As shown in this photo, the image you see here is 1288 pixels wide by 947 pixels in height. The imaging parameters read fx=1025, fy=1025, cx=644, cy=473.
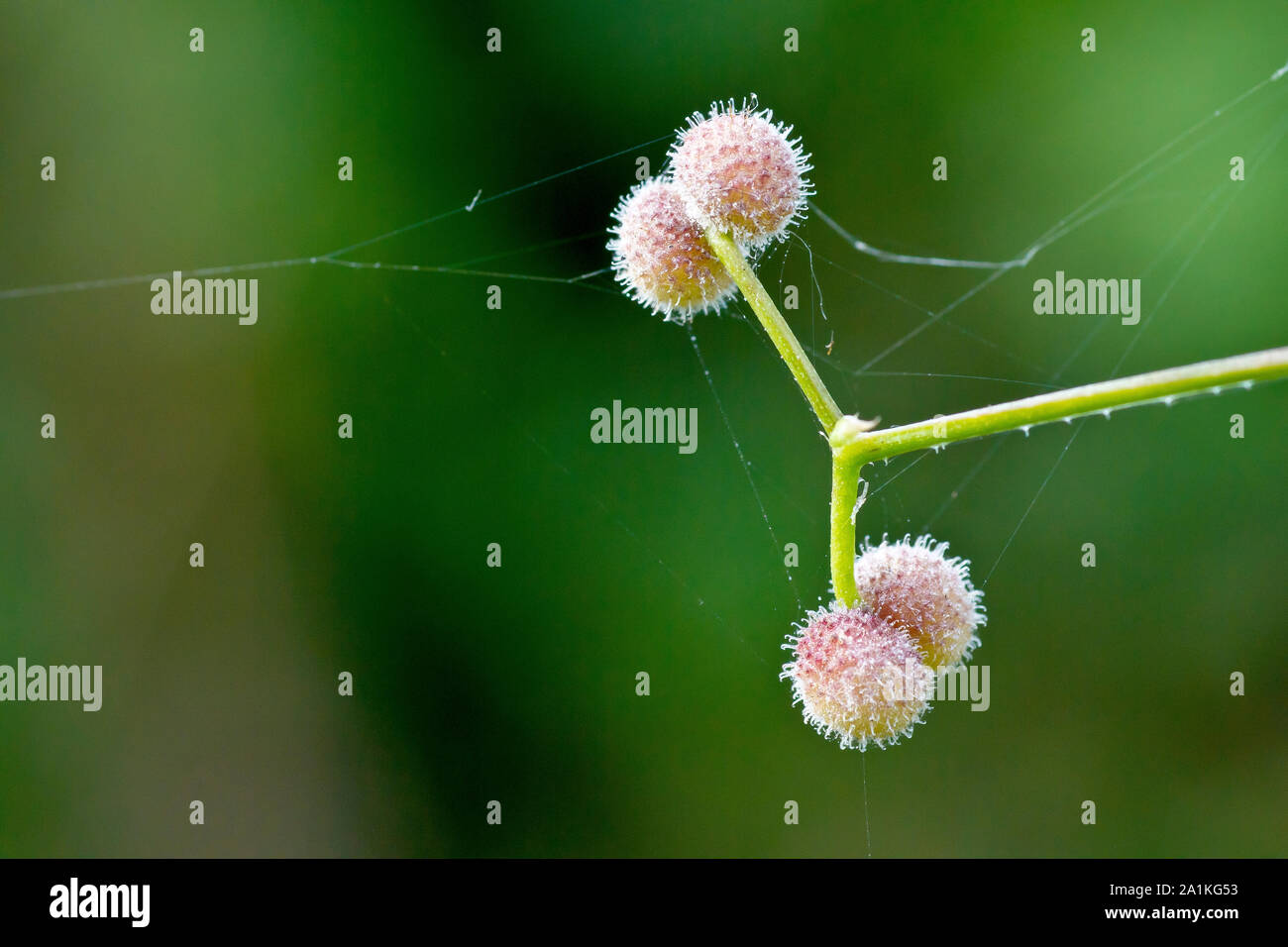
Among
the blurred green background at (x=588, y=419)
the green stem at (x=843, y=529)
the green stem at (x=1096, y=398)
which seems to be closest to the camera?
the green stem at (x=1096, y=398)

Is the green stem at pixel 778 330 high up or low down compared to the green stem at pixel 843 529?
up

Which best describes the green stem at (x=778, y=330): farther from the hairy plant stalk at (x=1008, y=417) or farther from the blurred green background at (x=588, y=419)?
the blurred green background at (x=588, y=419)

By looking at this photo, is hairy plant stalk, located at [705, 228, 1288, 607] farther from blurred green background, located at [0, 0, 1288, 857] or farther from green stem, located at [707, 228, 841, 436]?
blurred green background, located at [0, 0, 1288, 857]

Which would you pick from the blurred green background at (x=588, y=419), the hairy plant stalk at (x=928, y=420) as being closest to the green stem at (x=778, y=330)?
the hairy plant stalk at (x=928, y=420)

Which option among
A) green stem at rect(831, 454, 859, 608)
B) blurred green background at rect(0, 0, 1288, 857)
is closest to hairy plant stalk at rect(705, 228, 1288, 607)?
green stem at rect(831, 454, 859, 608)

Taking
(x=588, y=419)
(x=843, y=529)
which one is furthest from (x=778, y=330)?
(x=588, y=419)

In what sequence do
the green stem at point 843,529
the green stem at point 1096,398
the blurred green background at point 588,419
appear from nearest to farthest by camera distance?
the green stem at point 1096,398, the green stem at point 843,529, the blurred green background at point 588,419

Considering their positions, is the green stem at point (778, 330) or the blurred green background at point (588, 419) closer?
the green stem at point (778, 330)

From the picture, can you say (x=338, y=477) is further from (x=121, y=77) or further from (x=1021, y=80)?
(x=1021, y=80)

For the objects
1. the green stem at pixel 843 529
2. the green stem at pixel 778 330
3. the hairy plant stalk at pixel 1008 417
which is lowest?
the green stem at pixel 843 529
